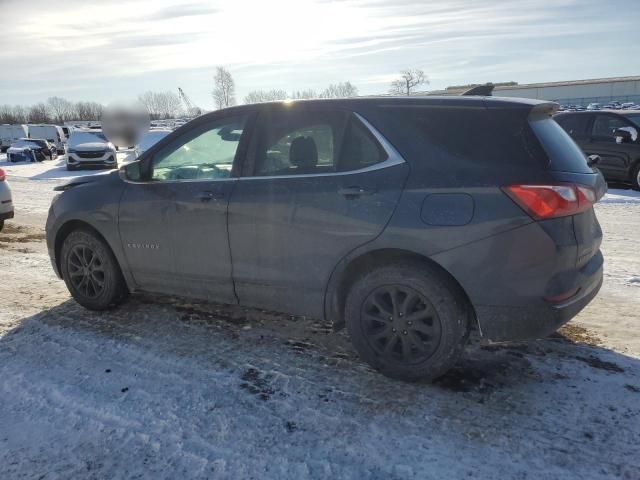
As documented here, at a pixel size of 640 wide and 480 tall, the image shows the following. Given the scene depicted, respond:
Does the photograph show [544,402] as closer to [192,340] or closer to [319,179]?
[319,179]

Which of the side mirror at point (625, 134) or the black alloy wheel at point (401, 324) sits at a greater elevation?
the side mirror at point (625, 134)

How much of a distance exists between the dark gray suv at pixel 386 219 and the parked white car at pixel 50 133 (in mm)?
33251

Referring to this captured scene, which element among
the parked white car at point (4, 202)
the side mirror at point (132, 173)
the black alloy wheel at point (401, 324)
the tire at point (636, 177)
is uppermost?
the side mirror at point (132, 173)

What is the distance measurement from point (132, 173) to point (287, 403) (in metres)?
2.38

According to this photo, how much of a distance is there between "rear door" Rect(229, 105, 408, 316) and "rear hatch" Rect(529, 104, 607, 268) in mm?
840

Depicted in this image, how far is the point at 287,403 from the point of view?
3.06 m

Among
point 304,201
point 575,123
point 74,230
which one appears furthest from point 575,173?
point 575,123

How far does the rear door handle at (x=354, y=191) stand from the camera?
10.4 ft

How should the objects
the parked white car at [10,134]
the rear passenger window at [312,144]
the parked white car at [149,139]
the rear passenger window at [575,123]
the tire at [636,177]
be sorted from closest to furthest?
the rear passenger window at [312,144]
the tire at [636,177]
the rear passenger window at [575,123]
the parked white car at [149,139]
the parked white car at [10,134]

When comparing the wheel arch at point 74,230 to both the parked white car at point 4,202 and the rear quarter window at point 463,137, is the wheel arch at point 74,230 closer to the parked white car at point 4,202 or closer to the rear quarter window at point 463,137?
the rear quarter window at point 463,137

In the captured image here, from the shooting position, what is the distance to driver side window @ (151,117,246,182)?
151 inches

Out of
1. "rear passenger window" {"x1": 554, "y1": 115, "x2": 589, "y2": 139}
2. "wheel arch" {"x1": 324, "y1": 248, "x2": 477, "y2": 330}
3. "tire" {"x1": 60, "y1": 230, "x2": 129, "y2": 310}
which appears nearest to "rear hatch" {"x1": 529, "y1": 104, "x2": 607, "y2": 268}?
"wheel arch" {"x1": 324, "y1": 248, "x2": 477, "y2": 330}

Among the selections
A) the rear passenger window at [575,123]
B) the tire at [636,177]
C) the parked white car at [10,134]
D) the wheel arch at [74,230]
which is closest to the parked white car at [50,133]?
the parked white car at [10,134]

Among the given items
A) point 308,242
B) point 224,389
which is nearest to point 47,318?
point 224,389
